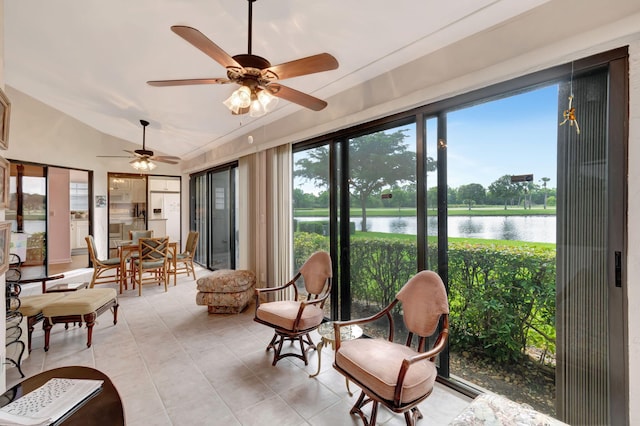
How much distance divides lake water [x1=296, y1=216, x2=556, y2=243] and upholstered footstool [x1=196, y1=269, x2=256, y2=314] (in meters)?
2.28

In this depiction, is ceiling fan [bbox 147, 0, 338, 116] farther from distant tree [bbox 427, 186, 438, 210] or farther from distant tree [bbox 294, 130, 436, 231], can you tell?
distant tree [bbox 427, 186, 438, 210]

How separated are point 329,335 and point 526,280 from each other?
1.53 m

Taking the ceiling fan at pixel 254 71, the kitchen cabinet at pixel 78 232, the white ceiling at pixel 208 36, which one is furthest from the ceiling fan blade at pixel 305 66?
the kitchen cabinet at pixel 78 232

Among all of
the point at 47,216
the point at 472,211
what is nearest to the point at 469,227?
the point at 472,211

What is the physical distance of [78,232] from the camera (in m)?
7.03

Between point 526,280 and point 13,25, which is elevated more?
point 13,25

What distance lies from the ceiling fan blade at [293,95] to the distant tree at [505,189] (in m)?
1.46

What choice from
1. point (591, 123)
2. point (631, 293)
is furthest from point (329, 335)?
point (591, 123)

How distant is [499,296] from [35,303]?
4315 mm

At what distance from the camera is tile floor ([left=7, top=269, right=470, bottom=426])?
189 centimetres

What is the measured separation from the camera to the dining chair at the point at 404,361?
1.53m

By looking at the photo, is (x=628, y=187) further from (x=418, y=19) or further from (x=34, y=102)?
(x=34, y=102)

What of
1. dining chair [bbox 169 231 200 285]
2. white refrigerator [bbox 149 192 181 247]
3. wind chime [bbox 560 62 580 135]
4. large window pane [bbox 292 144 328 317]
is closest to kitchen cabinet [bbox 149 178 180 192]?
white refrigerator [bbox 149 192 181 247]

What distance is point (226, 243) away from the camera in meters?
5.92
